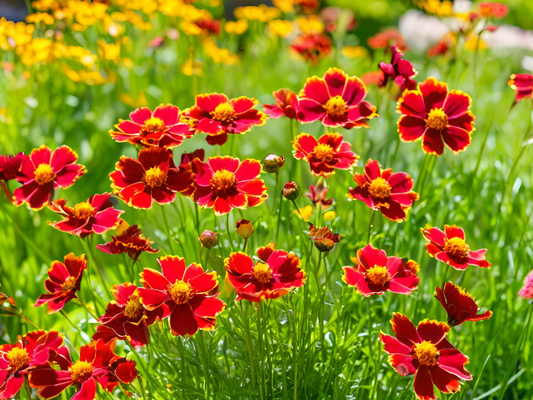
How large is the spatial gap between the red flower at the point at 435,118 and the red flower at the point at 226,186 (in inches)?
10.0

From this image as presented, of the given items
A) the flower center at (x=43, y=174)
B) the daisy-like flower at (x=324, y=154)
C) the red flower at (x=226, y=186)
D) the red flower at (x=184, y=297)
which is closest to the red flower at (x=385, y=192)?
the daisy-like flower at (x=324, y=154)

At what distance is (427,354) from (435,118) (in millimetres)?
370

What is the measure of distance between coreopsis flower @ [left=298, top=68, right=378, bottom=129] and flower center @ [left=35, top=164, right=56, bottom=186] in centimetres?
41

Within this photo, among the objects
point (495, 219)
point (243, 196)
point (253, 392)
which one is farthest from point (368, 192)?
point (495, 219)

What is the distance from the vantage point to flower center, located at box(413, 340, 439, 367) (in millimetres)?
626

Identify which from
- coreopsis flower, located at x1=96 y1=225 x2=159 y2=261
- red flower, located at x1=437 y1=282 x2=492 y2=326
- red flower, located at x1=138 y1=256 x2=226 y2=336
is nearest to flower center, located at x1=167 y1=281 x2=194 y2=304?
red flower, located at x1=138 y1=256 x2=226 y2=336

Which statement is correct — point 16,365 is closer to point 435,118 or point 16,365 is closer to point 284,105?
point 284,105

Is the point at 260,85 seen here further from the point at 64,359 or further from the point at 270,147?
the point at 64,359

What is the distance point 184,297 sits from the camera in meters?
0.62

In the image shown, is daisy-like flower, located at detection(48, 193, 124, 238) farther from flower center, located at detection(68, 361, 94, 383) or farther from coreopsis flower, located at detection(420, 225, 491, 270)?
coreopsis flower, located at detection(420, 225, 491, 270)

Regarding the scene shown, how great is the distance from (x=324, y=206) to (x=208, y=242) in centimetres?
35

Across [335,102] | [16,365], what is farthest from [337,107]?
[16,365]

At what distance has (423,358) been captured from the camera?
0.63 metres

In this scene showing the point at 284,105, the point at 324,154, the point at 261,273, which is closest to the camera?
the point at 261,273
